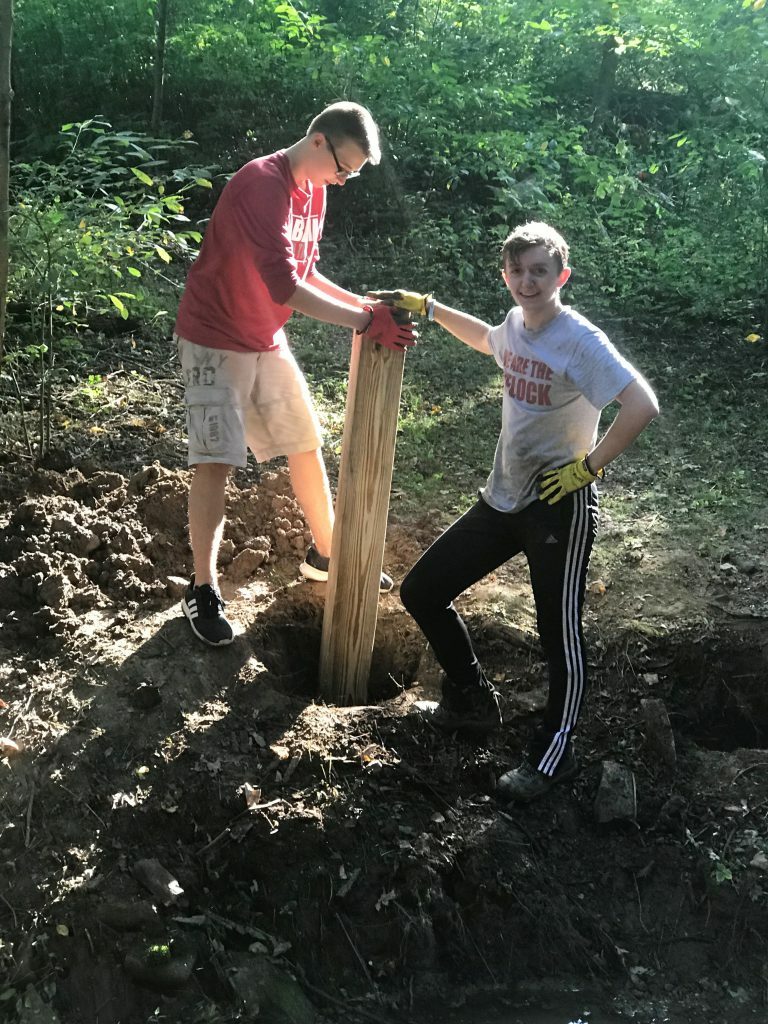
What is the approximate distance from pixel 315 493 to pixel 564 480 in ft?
4.66

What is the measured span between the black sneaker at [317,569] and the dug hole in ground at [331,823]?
76 mm

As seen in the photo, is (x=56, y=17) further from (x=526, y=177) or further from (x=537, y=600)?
(x=537, y=600)

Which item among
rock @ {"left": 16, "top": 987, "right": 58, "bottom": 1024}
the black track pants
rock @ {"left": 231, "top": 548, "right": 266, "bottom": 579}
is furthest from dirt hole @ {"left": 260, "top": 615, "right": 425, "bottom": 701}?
rock @ {"left": 16, "top": 987, "right": 58, "bottom": 1024}

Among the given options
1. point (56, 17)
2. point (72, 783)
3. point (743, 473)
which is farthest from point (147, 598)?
point (56, 17)

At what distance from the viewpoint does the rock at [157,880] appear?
275cm

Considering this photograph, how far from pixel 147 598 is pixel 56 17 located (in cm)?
784

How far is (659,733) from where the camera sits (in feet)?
11.4

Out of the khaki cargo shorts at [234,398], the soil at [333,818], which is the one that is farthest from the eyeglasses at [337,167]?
the soil at [333,818]

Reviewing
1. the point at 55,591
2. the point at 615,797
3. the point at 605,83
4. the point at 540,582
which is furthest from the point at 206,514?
the point at 605,83

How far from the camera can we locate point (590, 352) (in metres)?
2.87

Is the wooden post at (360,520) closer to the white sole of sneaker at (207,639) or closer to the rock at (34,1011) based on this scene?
the white sole of sneaker at (207,639)

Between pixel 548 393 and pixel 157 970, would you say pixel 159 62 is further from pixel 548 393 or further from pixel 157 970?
pixel 157 970

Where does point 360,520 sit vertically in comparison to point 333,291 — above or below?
below

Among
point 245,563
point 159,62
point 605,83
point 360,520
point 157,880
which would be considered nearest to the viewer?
point 157,880
